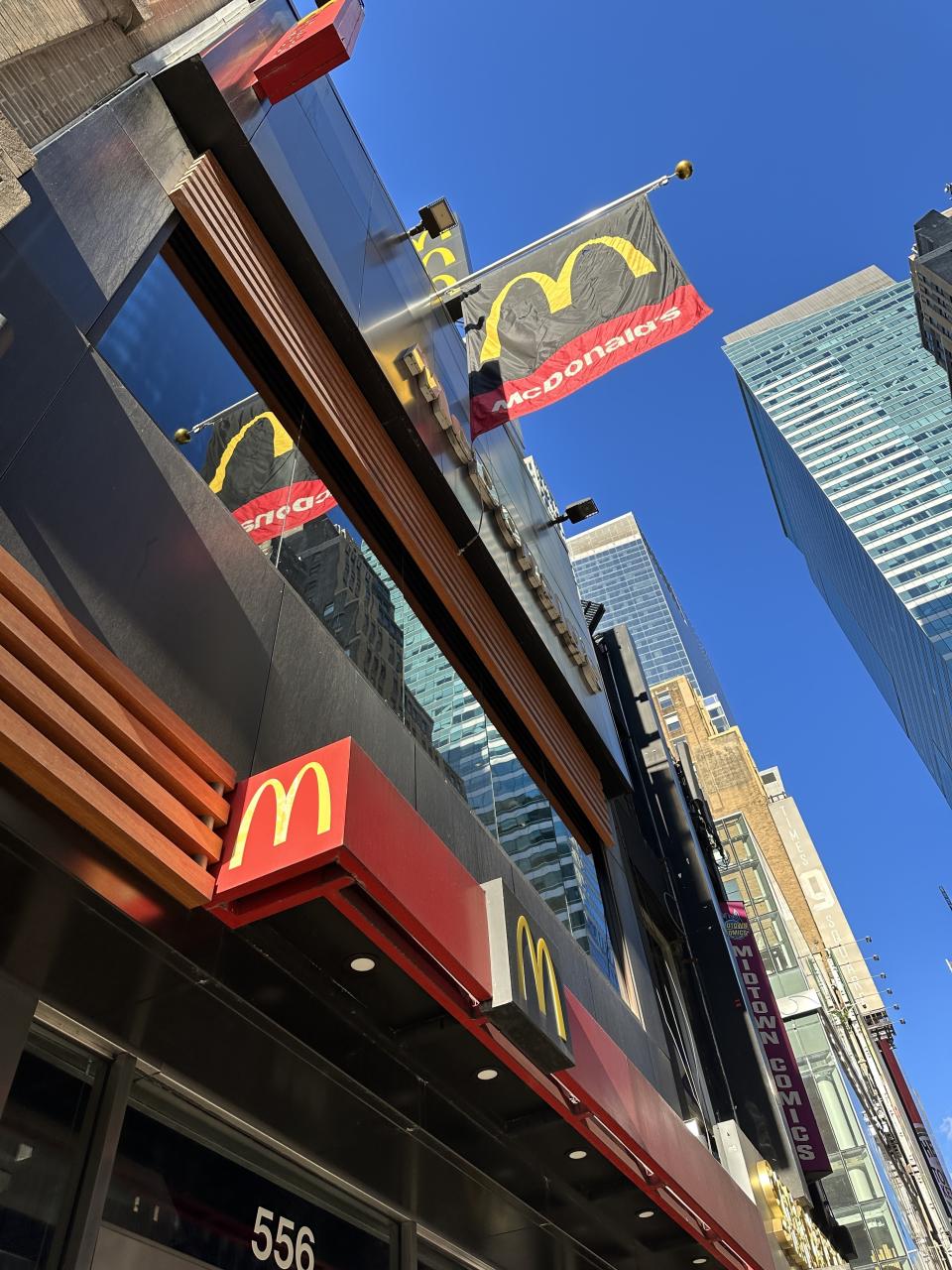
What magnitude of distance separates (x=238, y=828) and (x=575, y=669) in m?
10.7

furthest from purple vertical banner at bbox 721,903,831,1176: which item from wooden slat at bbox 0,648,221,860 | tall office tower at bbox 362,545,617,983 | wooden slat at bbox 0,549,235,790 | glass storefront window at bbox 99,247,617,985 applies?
wooden slat at bbox 0,648,221,860

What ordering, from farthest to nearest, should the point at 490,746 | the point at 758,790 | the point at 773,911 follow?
1. the point at 758,790
2. the point at 773,911
3. the point at 490,746

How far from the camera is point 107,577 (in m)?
4.75

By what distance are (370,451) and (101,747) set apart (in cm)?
619

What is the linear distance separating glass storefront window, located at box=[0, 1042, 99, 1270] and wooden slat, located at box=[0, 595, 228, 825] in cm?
144

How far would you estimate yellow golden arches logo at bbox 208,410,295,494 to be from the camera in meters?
6.50

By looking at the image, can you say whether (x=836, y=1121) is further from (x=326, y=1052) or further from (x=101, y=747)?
(x=101, y=747)

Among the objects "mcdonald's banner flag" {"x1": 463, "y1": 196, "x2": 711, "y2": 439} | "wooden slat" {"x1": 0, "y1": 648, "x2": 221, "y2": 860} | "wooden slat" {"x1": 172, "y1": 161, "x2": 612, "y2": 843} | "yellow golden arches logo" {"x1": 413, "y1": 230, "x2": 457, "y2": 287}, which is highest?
"yellow golden arches logo" {"x1": 413, "y1": 230, "x2": 457, "y2": 287}

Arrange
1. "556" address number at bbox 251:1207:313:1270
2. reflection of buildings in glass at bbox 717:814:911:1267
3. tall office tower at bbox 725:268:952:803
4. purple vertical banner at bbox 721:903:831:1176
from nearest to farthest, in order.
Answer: "556" address number at bbox 251:1207:313:1270 < purple vertical banner at bbox 721:903:831:1176 < reflection of buildings in glass at bbox 717:814:911:1267 < tall office tower at bbox 725:268:952:803

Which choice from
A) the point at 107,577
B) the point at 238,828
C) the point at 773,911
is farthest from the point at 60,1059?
the point at 773,911

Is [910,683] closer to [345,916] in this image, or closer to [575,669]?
[575,669]

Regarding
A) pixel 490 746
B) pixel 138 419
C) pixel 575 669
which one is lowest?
pixel 138 419

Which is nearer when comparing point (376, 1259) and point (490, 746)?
point (376, 1259)

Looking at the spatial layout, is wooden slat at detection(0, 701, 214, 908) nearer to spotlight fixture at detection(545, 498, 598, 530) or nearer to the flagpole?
the flagpole
